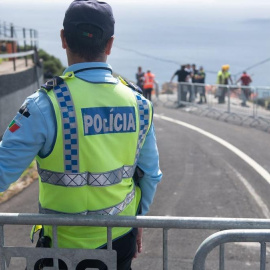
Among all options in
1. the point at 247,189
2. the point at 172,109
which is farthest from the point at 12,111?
the point at 172,109

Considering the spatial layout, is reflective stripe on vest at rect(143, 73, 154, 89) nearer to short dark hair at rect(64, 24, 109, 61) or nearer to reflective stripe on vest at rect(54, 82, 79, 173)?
short dark hair at rect(64, 24, 109, 61)

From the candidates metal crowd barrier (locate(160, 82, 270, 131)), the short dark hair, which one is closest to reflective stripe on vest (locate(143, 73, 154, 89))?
metal crowd barrier (locate(160, 82, 270, 131))

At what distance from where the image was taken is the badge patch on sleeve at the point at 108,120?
105 inches

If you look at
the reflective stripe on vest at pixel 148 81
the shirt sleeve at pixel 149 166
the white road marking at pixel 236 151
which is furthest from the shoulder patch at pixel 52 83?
the reflective stripe on vest at pixel 148 81

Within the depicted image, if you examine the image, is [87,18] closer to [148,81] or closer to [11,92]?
[11,92]

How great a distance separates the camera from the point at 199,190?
9.33 meters

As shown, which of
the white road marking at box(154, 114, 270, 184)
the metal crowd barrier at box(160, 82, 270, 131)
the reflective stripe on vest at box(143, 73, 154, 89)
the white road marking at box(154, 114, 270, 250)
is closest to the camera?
the white road marking at box(154, 114, 270, 250)

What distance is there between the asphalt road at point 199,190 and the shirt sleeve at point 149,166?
295cm

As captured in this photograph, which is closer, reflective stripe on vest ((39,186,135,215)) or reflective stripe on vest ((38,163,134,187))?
reflective stripe on vest ((38,163,134,187))

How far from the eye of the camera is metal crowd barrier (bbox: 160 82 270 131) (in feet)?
58.0

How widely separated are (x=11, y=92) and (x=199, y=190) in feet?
17.3

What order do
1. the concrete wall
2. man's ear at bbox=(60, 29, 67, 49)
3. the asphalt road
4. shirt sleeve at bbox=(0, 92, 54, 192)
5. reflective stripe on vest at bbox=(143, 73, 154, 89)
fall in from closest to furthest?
shirt sleeve at bbox=(0, 92, 54, 192) < man's ear at bbox=(60, 29, 67, 49) < the asphalt road < the concrete wall < reflective stripe on vest at bbox=(143, 73, 154, 89)

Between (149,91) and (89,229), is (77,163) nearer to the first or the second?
(89,229)

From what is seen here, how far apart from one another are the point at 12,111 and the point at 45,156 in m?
9.97
